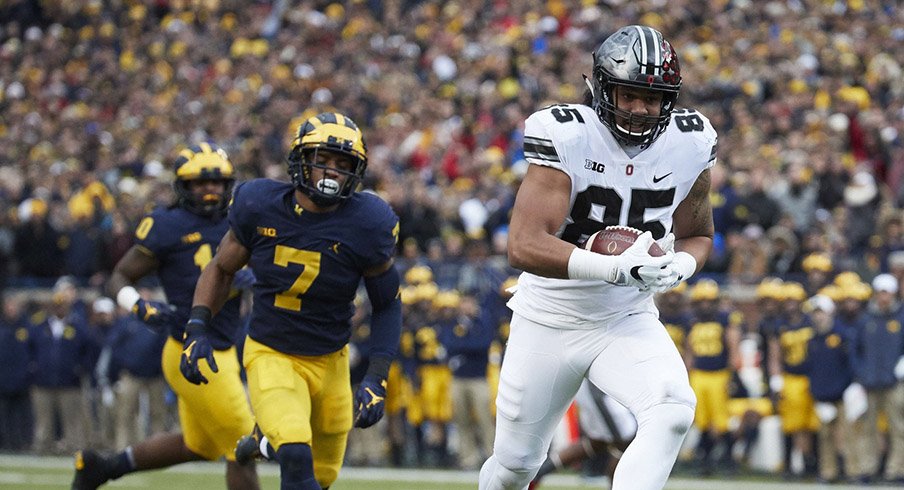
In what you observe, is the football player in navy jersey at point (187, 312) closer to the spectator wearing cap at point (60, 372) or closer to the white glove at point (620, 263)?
the white glove at point (620, 263)

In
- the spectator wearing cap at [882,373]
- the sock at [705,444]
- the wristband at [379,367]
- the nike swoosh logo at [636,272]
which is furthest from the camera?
the sock at [705,444]

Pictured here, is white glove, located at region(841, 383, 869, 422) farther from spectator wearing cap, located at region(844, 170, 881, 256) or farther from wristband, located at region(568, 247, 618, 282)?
wristband, located at region(568, 247, 618, 282)

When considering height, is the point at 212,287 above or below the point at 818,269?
above

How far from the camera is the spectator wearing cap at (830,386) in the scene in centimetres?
1110

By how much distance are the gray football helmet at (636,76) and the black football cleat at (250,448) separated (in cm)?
198

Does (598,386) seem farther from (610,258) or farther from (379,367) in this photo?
(379,367)

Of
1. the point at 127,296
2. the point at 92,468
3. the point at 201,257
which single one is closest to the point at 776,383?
the point at 201,257

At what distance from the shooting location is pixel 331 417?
5898 mm

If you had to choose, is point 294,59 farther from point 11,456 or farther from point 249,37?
point 11,456

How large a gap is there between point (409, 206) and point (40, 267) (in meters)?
4.10

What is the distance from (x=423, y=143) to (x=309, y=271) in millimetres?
9502

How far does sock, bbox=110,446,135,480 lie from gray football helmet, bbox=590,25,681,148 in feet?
10.4

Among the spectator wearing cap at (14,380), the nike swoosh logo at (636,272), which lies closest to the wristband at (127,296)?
the nike swoosh logo at (636,272)

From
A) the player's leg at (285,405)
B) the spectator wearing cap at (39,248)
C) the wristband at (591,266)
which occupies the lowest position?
the spectator wearing cap at (39,248)
